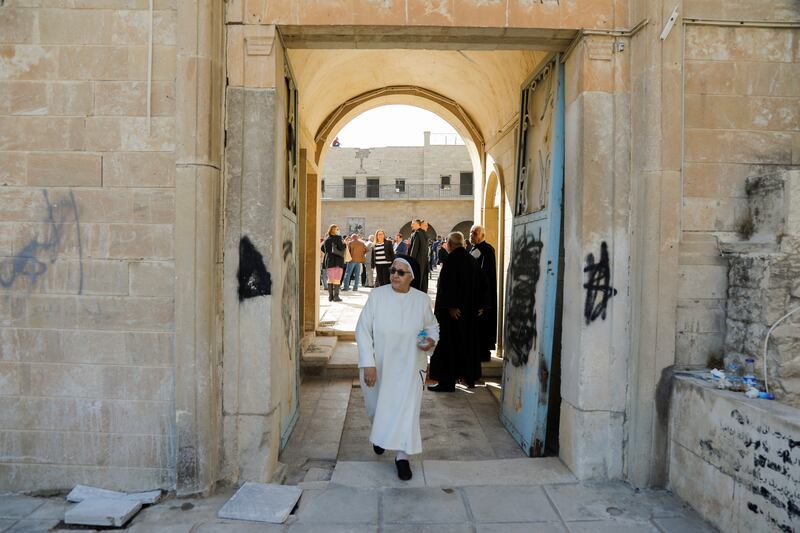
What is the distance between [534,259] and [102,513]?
3.73 meters

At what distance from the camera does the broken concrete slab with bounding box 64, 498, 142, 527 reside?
3.26 metres

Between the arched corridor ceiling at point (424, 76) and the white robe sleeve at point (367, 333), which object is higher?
the arched corridor ceiling at point (424, 76)

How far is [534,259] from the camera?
468 cm

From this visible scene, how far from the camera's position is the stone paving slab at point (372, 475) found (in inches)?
151

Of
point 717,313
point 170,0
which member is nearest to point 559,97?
point 717,313

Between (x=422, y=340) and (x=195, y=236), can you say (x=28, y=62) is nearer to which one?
(x=195, y=236)

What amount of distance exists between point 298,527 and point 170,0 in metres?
3.67

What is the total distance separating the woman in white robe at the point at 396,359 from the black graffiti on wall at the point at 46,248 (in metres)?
2.15

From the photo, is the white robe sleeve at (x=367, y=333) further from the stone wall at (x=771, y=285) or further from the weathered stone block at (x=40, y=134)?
the stone wall at (x=771, y=285)

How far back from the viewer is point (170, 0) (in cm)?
372

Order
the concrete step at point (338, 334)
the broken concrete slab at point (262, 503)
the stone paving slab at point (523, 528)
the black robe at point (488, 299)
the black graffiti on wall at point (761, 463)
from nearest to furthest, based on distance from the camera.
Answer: the black graffiti on wall at point (761, 463) → the stone paving slab at point (523, 528) → the broken concrete slab at point (262, 503) → the black robe at point (488, 299) → the concrete step at point (338, 334)

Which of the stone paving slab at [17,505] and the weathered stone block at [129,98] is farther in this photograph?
the weathered stone block at [129,98]

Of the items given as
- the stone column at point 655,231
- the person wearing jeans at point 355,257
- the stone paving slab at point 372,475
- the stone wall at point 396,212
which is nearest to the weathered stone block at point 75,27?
the stone paving slab at point 372,475

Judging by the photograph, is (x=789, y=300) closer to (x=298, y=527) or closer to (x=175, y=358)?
(x=298, y=527)
